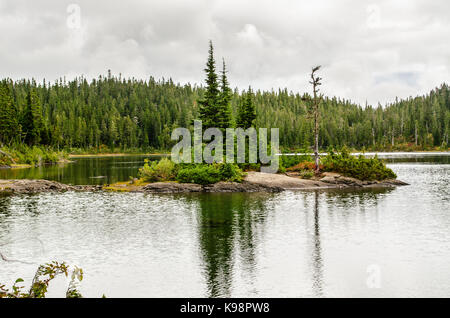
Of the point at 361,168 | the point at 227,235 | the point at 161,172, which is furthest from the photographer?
the point at 161,172

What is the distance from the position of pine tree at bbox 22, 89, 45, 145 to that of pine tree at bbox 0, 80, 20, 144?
3910mm

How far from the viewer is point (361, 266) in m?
18.8

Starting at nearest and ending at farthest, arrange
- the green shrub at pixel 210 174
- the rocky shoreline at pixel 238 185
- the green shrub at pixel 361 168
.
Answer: the rocky shoreline at pixel 238 185 → the green shrub at pixel 210 174 → the green shrub at pixel 361 168

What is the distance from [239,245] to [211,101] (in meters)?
37.5

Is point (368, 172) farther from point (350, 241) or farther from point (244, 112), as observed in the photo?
point (350, 241)

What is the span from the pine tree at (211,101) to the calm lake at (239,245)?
19.1m

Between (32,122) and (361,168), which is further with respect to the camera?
(32,122)

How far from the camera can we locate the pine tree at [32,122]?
105500mm

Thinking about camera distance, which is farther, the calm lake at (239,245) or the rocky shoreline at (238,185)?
the rocky shoreline at (238,185)

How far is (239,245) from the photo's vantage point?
22.6m

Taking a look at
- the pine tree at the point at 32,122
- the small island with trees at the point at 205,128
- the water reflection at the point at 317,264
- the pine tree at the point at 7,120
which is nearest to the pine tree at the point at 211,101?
the small island with trees at the point at 205,128

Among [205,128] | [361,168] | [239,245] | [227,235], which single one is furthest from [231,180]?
[239,245]

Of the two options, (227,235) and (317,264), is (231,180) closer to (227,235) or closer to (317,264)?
(227,235)

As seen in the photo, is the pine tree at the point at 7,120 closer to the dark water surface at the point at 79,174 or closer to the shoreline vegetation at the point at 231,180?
the dark water surface at the point at 79,174
